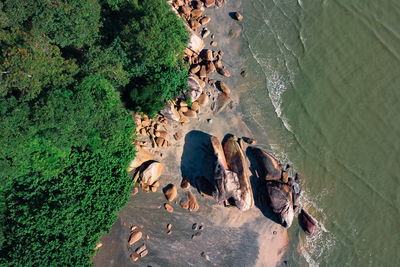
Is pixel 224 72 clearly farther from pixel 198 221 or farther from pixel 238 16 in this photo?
pixel 198 221

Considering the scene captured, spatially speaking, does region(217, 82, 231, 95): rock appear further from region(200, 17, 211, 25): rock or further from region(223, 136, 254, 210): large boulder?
region(200, 17, 211, 25): rock

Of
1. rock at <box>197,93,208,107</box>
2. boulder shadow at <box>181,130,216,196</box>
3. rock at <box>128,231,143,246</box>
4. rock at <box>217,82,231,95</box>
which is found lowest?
rock at <box>128,231,143,246</box>

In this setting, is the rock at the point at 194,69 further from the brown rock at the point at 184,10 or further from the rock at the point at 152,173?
the rock at the point at 152,173

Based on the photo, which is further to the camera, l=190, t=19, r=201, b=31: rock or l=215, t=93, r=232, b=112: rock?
l=190, t=19, r=201, b=31: rock

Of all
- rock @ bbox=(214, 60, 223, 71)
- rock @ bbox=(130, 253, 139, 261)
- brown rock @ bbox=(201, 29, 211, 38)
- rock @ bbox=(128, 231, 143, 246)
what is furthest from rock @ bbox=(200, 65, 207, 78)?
rock @ bbox=(130, 253, 139, 261)

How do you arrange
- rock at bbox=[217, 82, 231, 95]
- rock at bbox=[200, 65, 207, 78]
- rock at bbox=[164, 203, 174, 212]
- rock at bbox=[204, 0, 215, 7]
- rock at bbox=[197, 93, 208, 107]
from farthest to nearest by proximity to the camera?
rock at bbox=[204, 0, 215, 7], rock at bbox=[217, 82, 231, 95], rock at bbox=[200, 65, 207, 78], rock at bbox=[197, 93, 208, 107], rock at bbox=[164, 203, 174, 212]

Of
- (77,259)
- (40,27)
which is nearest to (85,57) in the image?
(40,27)

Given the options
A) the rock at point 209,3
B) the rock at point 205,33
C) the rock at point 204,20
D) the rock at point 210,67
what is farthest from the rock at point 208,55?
the rock at point 209,3

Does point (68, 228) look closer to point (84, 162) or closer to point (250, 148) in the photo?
point (84, 162)
